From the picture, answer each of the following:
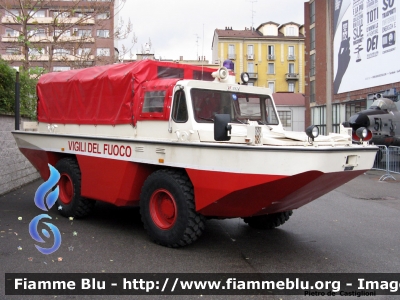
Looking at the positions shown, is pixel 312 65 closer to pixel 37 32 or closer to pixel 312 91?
pixel 312 91

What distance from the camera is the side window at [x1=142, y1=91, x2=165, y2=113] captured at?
21.5ft

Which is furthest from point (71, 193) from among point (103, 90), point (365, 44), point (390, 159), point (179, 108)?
point (365, 44)

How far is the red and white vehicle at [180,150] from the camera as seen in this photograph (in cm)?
522

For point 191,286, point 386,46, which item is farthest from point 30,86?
point 386,46

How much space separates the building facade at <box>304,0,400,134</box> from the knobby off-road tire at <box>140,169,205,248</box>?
1407 cm

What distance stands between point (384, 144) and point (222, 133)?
46.3 ft

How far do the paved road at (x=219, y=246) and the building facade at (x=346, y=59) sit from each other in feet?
39.2

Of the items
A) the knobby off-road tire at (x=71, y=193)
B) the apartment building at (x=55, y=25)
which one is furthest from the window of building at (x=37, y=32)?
the knobby off-road tire at (x=71, y=193)

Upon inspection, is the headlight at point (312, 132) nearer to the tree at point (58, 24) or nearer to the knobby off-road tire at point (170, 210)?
the knobby off-road tire at point (170, 210)

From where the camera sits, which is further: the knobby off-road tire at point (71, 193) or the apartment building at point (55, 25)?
the apartment building at point (55, 25)

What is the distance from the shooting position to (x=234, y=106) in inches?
271

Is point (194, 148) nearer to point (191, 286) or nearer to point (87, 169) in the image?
point (191, 286)

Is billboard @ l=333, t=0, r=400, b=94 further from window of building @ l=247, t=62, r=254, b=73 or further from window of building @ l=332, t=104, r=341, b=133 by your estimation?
window of building @ l=247, t=62, r=254, b=73

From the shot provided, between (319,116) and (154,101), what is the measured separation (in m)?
33.9
